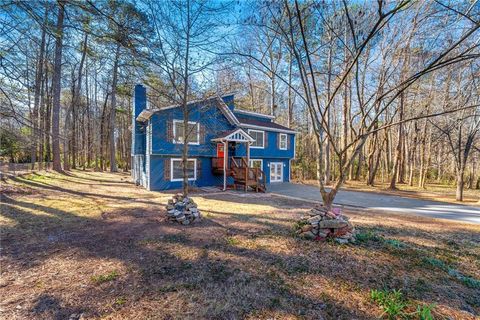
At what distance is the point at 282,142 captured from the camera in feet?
61.7

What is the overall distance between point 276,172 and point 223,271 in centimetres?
1553

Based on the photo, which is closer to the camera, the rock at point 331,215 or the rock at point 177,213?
the rock at point 331,215

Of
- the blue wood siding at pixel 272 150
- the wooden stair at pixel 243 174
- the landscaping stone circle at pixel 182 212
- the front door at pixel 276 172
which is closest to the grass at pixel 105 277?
the landscaping stone circle at pixel 182 212

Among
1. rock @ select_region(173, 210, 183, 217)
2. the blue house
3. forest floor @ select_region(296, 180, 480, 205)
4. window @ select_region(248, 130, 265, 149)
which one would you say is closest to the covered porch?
the blue house

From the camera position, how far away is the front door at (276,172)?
18500mm

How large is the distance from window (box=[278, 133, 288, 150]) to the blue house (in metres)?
0.41

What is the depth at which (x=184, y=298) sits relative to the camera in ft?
9.59

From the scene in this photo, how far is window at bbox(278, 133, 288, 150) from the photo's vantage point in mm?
18609

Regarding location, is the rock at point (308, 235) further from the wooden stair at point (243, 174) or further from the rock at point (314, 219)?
the wooden stair at point (243, 174)

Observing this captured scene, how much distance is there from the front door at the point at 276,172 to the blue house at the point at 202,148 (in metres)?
0.30

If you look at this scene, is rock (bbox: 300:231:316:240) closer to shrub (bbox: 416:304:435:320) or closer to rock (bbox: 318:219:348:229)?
rock (bbox: 318:219:348:229)

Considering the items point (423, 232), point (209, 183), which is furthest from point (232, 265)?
point (209, 183)

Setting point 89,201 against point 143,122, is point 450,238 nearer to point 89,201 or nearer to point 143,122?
point 89,201

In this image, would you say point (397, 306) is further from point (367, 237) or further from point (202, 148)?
point (202, 148)
